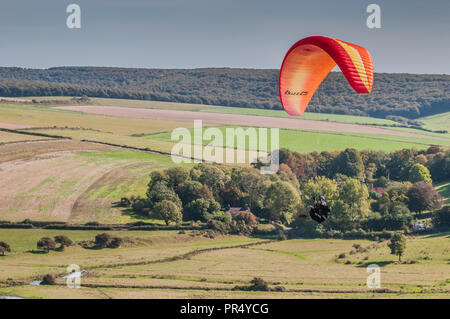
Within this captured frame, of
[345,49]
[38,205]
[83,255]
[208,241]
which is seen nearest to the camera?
[345,49]

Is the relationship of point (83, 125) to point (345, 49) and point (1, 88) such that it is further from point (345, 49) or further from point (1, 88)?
point (345, 49)

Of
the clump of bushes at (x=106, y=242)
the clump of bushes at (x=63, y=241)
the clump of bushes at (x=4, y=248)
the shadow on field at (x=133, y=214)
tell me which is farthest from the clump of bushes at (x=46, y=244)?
the shadow on field at (x=133, y=214)

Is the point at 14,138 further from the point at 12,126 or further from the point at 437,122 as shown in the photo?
the point at 437,122

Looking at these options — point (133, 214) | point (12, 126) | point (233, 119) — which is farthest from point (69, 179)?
point (233, 119)
